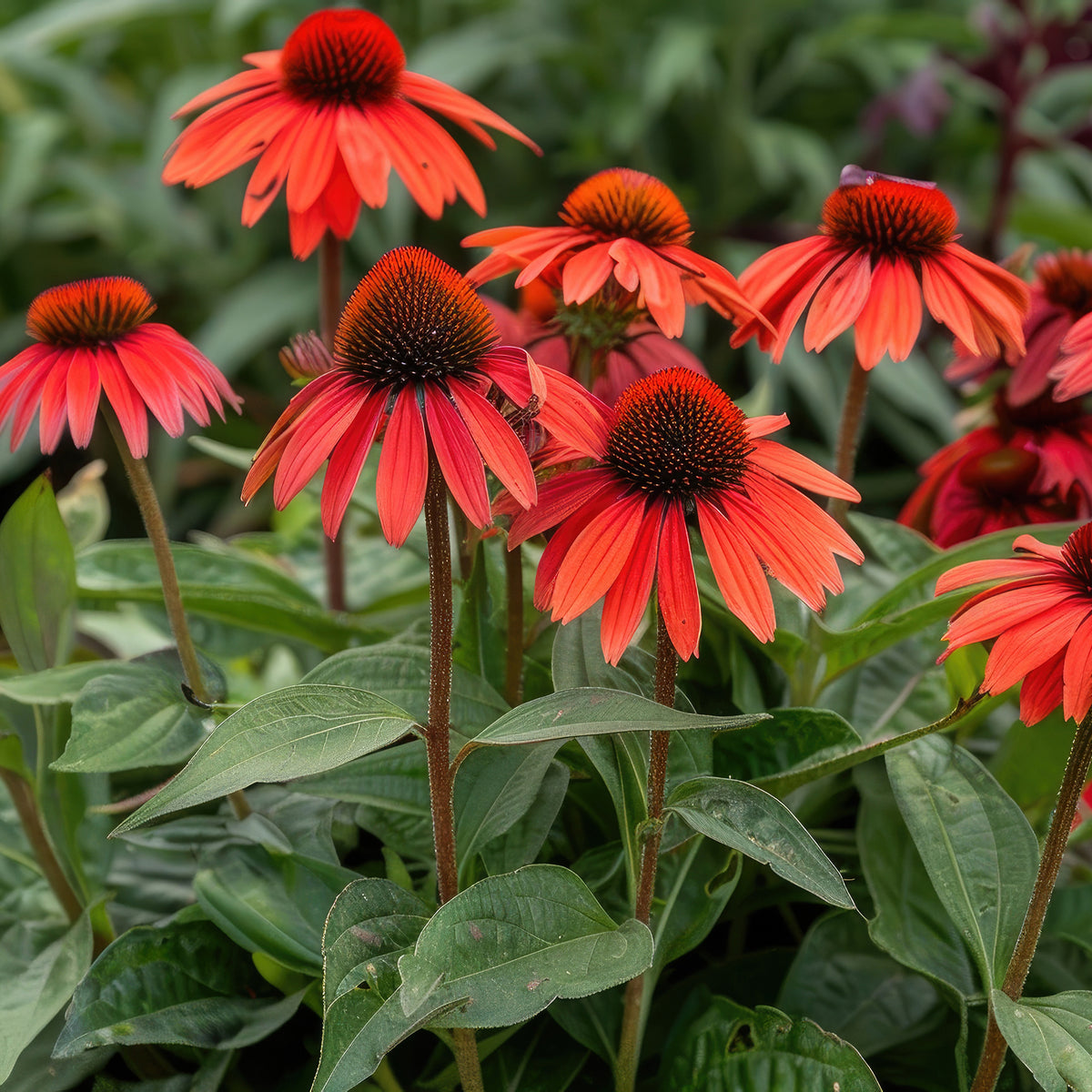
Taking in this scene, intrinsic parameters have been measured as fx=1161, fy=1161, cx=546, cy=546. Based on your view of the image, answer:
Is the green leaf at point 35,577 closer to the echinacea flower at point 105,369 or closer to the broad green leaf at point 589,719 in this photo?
the echinacea flower at point 105,369

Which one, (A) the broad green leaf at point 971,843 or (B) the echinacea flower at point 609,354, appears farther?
(B) the echinacea flower at point 609,354

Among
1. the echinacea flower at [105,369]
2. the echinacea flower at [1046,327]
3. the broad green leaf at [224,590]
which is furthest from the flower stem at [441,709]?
the echinacea flower at [1046,327]

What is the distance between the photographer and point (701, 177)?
7.63 ft

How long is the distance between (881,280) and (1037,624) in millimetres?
196

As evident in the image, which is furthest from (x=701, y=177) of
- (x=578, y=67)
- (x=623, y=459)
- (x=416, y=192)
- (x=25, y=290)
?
(x=623, y=459)

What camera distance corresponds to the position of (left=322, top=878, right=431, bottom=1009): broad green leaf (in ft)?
1.49

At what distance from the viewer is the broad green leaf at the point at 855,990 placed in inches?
23.5

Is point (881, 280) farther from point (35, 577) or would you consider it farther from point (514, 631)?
point (35, 577)

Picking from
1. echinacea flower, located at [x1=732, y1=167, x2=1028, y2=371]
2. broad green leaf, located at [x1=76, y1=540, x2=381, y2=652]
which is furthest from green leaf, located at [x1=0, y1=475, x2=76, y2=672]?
echinacea flower, located at [x1=732, y1=167, x2=1028, y2=371]

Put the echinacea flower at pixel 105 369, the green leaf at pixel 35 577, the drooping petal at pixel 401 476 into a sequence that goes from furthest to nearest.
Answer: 1. the green leaf at pixel 35 577
2. the echinacea flower at pixel 105 369
3. the drooping petal at pixel 401 476

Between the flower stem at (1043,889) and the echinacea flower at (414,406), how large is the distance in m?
0.23

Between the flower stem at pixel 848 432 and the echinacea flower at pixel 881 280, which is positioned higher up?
the echinacea flower at pixel 881 280

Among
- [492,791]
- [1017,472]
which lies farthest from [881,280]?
[492,791]

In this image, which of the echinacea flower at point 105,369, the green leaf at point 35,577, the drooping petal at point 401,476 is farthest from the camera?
the green leaf at point 35,577
